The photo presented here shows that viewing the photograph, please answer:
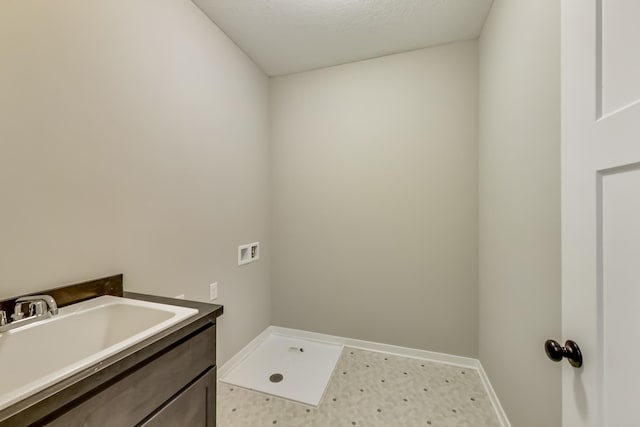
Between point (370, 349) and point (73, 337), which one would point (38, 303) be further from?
point (370, 349)

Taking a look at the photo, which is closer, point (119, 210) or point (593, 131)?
point (593, 131)

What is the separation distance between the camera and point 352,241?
239 cm

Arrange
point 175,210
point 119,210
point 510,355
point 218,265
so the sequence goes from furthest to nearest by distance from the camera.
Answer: point 218,265
point 175,210
point 510,355
point 119,210

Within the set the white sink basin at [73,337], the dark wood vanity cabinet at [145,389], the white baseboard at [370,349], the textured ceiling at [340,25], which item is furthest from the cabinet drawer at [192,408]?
the textured ceiling at [340,25]

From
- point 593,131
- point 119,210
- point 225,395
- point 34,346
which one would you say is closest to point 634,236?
point 593,131

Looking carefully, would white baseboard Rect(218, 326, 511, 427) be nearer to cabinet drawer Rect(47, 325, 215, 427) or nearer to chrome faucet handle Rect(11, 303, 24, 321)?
cabinet drawer Rect(47, 325, 215, 427)

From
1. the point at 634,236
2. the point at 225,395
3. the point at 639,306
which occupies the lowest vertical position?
the point at 225,395

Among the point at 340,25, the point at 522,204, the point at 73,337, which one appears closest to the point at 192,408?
the point at 73,337

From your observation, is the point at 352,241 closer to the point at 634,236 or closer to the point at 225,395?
the point at 225,395

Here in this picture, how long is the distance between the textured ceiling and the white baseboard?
258cm

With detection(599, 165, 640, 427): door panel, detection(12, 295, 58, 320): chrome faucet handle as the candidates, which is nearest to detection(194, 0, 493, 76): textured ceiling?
detection(599, 165, 640, 427): door panel

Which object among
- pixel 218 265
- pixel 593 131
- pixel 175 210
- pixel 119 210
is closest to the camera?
pixel 593 131

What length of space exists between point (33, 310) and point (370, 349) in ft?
7.37

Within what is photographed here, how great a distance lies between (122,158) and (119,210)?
0.87 feet
